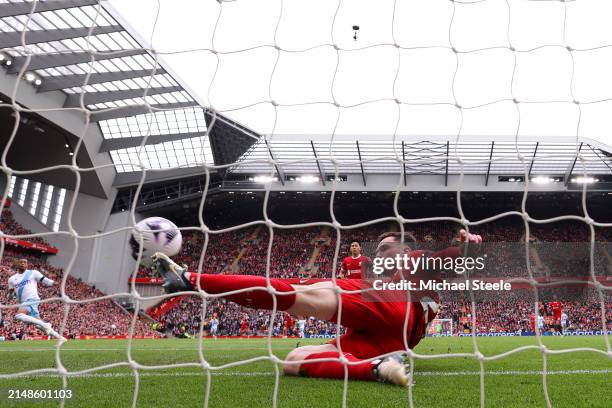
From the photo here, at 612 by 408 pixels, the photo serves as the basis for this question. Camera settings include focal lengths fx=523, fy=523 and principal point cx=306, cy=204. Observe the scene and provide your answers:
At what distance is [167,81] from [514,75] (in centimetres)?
2060

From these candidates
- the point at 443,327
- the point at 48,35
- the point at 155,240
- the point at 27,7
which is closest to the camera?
the point at 155,240

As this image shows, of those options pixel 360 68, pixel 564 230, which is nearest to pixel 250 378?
pixel 360 68

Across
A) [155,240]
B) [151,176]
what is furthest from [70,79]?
[155,240]

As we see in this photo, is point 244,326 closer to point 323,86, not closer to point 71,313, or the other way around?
point 71,313

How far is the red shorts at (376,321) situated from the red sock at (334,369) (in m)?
0.15

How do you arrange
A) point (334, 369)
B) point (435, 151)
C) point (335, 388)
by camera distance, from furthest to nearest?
point (435, 151), point (334, 369), point (335, 388)

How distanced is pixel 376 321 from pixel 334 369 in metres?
0.52

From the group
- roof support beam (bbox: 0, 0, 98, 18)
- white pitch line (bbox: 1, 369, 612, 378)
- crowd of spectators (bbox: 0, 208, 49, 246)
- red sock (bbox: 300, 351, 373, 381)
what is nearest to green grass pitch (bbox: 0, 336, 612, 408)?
white pitch line (bbox: 1, 369, 612, 378)

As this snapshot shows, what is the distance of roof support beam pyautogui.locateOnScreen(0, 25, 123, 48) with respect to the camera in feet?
58.0

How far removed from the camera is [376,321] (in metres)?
4.03

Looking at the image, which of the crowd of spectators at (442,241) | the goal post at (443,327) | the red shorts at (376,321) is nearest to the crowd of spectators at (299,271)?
the crowd of spectators at (442,241)

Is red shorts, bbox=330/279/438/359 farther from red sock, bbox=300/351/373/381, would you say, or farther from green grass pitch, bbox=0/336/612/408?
green grass pitch, bbox=0/336/612/408

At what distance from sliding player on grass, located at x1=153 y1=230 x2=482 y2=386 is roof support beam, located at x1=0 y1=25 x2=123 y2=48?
16723 millimetres

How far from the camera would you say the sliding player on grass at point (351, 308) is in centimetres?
340
